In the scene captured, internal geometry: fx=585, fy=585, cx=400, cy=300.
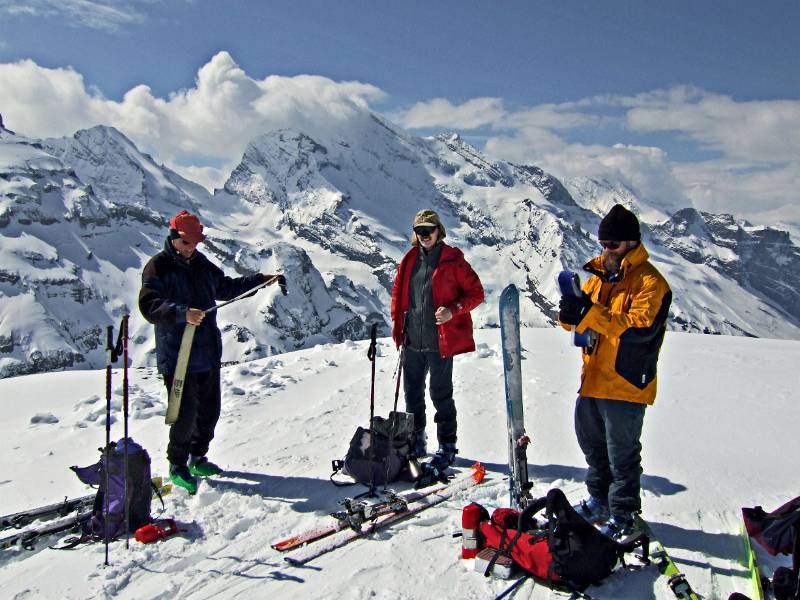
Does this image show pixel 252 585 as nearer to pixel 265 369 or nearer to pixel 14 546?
pixel 14 546

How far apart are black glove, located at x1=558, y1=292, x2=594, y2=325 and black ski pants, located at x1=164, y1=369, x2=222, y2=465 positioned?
3884 millimetres

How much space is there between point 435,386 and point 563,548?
2.68m

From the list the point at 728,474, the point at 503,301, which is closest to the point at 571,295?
the point at 503,301

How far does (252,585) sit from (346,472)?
7.23 feet

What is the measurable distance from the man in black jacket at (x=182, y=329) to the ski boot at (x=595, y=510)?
3881 millimetres

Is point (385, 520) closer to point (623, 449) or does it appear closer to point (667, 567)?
point (623, 449)

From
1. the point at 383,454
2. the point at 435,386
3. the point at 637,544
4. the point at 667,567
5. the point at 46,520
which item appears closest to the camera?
the point at 667,567

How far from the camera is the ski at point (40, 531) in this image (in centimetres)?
496

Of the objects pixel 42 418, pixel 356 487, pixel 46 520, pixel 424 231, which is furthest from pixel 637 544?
pixel 42 418

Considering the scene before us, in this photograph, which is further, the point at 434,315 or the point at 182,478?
the point at 434,315

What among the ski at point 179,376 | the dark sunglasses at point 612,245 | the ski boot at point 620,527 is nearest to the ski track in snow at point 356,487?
the ski boot at point 620,527

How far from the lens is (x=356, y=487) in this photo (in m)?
6.23

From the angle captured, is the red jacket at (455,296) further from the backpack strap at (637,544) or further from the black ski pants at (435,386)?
the backpack strap at (637,544)

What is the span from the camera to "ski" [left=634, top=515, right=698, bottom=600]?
3947 millimetres
